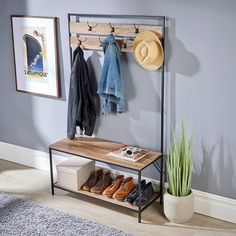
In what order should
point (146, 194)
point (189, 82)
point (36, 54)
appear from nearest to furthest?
point (189, 82), point (146, 194), point (36, 54)

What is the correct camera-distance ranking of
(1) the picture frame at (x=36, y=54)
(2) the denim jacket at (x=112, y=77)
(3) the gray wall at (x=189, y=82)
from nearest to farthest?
(3) the gray wall at (x=189, y=82) < (2) the denim jacket at (x=112, y=77) < (1) the picture frame at (x=36, y=54)

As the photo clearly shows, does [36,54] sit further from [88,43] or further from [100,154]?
[100,154]

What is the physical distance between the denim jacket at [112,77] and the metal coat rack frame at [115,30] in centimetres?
8

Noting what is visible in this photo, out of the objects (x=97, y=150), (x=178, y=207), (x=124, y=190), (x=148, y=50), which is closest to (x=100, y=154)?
(x=97, y=150)

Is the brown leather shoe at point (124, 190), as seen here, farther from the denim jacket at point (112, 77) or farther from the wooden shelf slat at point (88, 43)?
the wooden shelf slat at point (88, 43)

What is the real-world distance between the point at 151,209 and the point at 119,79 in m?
1.06

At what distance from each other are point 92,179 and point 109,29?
1243mm

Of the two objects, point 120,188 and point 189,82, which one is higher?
point 189,82

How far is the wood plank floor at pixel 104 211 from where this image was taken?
130 inches

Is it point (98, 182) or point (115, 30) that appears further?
point (98, 182)

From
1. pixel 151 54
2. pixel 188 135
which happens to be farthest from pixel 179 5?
pixel 188 135

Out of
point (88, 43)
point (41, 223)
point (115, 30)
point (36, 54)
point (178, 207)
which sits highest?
point (115, 30)

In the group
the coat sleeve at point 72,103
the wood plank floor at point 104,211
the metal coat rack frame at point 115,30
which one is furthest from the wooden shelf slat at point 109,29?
the wood plank floor at point 104,211

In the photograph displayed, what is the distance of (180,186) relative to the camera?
10.9 feet
